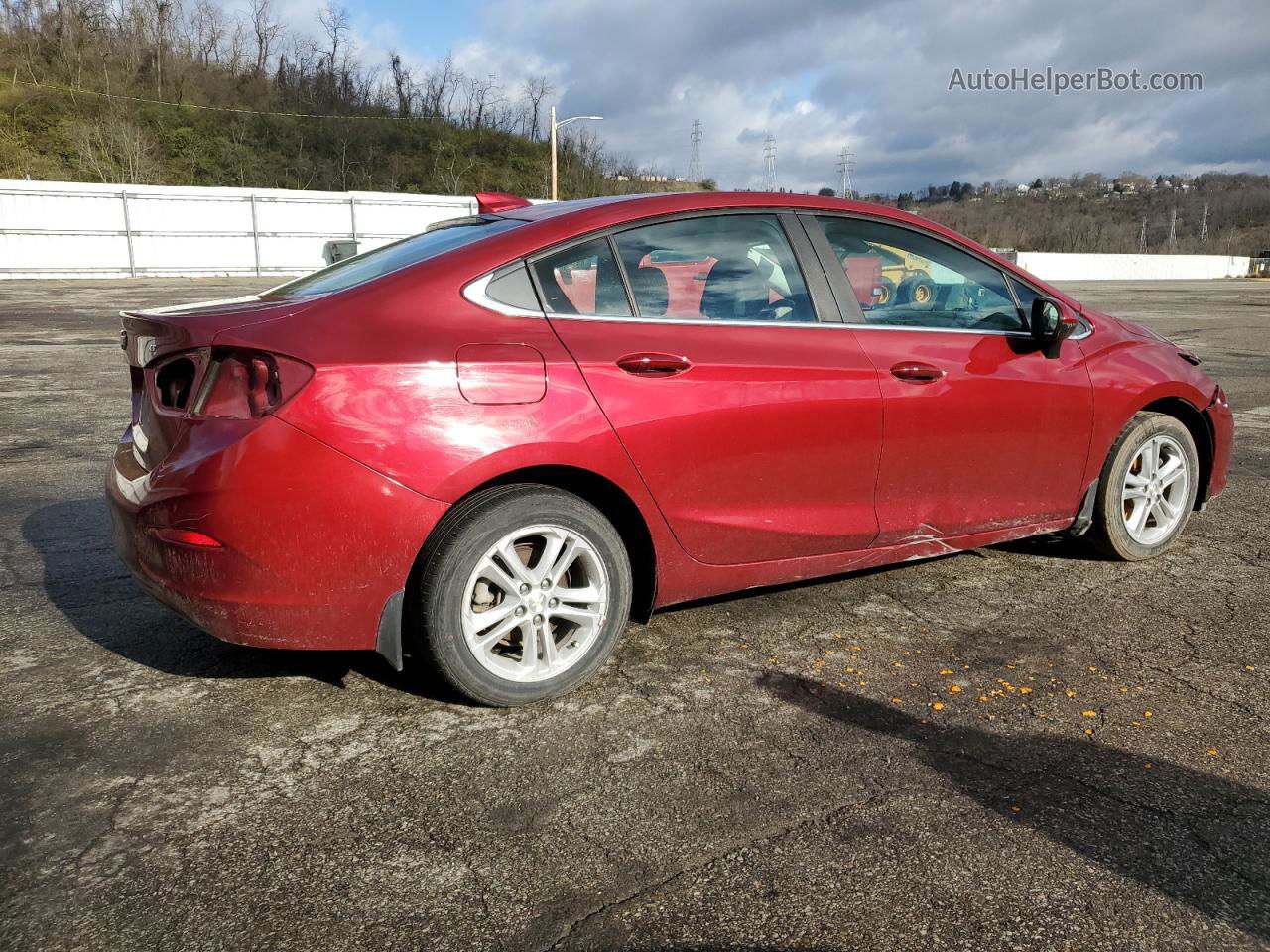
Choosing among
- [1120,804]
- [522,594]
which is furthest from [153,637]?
[1120,804]

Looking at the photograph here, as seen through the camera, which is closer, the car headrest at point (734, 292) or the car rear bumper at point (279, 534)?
the car rear bumper at point (279, 534)

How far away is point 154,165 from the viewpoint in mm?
57844

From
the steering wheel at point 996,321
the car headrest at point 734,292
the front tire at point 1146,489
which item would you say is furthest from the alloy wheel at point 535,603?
the front tire at point 1146,489

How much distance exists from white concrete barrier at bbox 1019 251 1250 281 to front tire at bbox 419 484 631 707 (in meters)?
57.1

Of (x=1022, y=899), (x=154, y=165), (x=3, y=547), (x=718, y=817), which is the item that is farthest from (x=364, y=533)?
(x=154, y=165)

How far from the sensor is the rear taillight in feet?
9.41

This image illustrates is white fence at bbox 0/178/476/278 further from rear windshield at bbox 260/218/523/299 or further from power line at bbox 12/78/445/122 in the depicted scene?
rear windshield at bbox 260/218/523/299

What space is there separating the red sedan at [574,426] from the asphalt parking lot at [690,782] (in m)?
0.31

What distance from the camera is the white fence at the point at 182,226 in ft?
123

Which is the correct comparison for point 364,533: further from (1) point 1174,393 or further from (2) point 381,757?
(1) point 1174,393

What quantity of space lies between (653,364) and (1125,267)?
74671 mm

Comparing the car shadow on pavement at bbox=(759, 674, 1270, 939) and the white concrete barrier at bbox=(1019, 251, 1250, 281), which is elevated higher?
the white concrete barrier at bbox=(1019, 251, 1250, 281)

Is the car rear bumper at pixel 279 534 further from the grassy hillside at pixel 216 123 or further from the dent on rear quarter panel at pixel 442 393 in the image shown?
the grassy hillside at pixel 216 123

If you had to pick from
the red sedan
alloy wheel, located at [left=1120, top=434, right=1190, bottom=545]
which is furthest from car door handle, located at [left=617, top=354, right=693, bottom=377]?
alloy wheel, located at [left=1120, top=434, right=1190, bottom=545]
